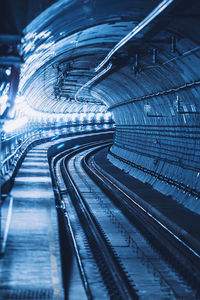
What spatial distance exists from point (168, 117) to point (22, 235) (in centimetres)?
1212

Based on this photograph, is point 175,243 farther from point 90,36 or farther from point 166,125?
point 166,125

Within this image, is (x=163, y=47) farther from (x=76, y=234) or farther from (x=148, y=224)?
(x=76, y=234)

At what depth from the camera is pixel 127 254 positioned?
11695 millimetres

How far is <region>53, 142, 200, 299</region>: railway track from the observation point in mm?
9195

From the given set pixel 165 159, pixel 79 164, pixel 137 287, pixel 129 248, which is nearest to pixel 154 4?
pixel 129 248

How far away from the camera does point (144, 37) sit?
645 inches

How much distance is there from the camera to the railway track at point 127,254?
920 centimetres

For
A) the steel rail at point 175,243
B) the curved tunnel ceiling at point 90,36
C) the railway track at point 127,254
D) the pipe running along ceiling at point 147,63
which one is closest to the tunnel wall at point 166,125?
the pipe running along ceiling at point 147,63

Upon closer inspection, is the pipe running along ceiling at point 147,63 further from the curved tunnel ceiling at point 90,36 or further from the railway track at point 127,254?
the railway track at point 127,254

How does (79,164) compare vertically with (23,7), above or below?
below

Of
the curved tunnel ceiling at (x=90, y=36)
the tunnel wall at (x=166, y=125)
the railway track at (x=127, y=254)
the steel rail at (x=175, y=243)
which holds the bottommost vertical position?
the railway track at (x=127, y=254)

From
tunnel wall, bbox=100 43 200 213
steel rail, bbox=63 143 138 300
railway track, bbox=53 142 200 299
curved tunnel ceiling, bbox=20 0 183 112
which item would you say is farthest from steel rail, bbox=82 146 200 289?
curved tunnel ceiling, bbox=20 0 183 112

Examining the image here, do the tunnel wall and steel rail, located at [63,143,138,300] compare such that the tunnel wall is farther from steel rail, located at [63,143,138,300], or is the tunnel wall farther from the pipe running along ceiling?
steel rail, located at [63,143,138,300]

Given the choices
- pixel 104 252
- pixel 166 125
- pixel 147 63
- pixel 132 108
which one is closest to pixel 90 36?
pixel 147 63
